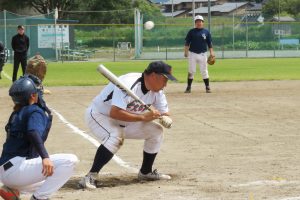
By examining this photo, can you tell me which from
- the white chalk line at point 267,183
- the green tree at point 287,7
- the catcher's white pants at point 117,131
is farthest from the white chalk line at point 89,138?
the green tree at point 287,7

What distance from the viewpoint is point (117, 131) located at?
7586 mm

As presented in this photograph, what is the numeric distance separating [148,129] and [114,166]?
1173 millimetres

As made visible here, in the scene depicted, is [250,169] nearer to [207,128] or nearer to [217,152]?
[217,152]

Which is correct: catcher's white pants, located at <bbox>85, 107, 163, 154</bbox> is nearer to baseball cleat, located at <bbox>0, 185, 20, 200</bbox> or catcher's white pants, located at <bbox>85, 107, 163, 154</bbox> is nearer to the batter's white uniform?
the batter's white uniform

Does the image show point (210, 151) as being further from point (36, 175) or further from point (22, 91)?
point (22, 91)

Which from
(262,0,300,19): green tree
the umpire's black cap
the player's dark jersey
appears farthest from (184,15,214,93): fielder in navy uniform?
(262,0,300,19): green tree

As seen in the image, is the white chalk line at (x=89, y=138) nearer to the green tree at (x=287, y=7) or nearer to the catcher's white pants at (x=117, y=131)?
the catcher's white pants at (x=117, y=131)

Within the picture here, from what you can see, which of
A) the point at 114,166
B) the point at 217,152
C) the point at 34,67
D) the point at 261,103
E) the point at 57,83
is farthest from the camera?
the point at 57,83

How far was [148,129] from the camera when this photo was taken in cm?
776

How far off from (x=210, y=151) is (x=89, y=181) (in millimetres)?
2650

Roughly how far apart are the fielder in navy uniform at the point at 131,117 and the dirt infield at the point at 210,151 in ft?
0.85

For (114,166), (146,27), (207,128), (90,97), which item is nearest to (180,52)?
(146,27)

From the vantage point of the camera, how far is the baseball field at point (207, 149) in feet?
23.4

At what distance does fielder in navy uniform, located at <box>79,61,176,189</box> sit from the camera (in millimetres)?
7266
